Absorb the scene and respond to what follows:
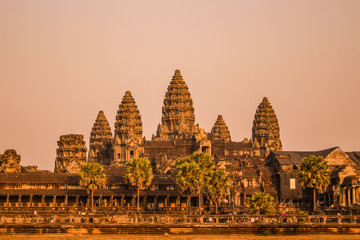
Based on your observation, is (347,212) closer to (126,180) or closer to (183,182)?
(183,182)

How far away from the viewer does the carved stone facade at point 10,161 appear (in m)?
160

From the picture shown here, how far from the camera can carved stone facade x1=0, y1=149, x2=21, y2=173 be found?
6314 inches

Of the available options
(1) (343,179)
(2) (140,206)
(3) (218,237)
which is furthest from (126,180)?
(3) (218,237)

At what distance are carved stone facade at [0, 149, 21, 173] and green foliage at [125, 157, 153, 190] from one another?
88.4ft

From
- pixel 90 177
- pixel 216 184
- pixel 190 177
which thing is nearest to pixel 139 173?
pixel 90 177

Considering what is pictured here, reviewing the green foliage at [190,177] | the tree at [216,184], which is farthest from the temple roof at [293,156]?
the tree at [216,184]

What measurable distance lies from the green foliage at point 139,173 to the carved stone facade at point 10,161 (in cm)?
2695

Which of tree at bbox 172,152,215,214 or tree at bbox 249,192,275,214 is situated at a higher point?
tree at bbox 172,152,215,214

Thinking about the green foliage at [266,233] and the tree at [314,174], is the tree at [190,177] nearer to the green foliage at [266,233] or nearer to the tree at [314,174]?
the tree at [314,174]

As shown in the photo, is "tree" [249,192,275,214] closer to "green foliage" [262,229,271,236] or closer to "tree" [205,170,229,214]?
"tree" [205,170,229,214]

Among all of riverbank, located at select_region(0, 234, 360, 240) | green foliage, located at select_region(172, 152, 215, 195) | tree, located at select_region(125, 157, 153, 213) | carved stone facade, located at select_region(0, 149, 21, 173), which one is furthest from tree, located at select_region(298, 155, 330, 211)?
carved stone facade, located at select_region(0, 149, 21, 173)

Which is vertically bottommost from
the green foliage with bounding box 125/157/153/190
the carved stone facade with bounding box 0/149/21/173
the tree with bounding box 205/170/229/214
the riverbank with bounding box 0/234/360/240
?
the riverbank with bounding box 0/234/360/240

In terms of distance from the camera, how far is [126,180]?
473ft

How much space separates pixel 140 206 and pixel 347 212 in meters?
36.2
